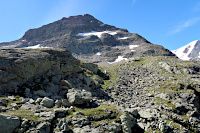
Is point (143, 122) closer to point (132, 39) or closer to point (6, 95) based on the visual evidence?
point (6, 95)

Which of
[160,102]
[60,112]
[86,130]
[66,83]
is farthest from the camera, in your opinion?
[160,102]

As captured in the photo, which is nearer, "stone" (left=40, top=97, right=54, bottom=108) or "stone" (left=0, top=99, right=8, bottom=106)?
"stone" (left=0, top=99, right=8, bottom=106)

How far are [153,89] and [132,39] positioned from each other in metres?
149

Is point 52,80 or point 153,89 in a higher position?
point 52,80

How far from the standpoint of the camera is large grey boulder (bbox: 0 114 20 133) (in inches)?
419

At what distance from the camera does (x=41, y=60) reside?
2422cm

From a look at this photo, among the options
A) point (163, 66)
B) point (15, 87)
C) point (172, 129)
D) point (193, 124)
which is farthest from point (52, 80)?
point (163, 66)

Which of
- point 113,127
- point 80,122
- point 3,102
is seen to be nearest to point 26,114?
point 3,102

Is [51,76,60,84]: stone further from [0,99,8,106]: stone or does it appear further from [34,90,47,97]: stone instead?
[0,99,8,106]: stone

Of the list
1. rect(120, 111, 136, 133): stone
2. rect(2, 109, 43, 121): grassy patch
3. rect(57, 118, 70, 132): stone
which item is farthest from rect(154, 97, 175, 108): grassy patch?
rect(2, 109, 43, 121): grassy patch

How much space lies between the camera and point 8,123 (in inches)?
429

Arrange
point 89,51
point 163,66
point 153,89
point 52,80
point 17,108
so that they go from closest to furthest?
point 17,108, point 52,80, point 153,89, point 163,66, point 89,51

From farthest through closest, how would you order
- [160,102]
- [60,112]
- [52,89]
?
1. [160,102]
2. [52,89]
3. [60,112]

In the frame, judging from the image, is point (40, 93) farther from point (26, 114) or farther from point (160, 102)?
point (160, 102)
